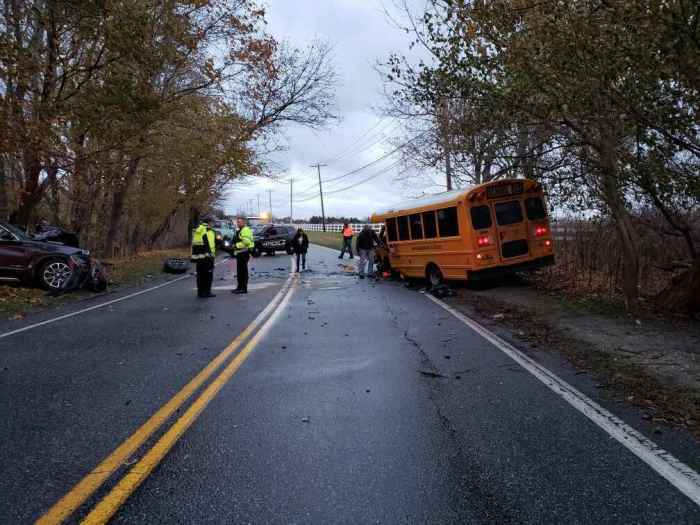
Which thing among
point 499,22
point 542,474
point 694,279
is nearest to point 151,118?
point 499,22

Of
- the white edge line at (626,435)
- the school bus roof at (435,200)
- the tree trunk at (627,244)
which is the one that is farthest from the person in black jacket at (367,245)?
the white edge line at (626,435)

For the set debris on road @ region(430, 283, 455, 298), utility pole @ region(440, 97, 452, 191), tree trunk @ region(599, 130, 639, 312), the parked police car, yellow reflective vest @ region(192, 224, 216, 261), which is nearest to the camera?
tree trunk @ region(599, 130, 639, 312)

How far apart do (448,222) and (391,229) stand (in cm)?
362

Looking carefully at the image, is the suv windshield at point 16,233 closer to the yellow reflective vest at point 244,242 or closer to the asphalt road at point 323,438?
the yellow reflective vest at point 244,242

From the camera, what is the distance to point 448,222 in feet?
44.0

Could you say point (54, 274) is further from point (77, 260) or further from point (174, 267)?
point (174, 267)

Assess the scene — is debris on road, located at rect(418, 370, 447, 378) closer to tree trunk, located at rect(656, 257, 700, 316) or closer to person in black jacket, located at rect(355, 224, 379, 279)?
tree trunk, located at rect(656, 257, 700, 316)

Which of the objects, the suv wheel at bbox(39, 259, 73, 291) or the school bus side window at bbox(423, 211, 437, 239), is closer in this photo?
the suv wheel at bbox(39, 259, 73, 291)

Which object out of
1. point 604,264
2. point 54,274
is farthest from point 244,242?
point 604,264

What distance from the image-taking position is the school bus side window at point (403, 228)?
51.8 ft

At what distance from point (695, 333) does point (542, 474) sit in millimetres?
5930

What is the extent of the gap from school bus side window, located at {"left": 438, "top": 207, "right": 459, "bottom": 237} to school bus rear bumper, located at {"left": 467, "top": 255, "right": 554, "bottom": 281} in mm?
1102

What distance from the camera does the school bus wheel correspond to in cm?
1441

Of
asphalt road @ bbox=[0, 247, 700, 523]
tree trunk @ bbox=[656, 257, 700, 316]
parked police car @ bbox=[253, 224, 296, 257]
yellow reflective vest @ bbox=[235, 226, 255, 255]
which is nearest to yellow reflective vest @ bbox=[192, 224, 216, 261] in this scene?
yellow reflective vest @ bbox=[235, 226, 255, 255]
